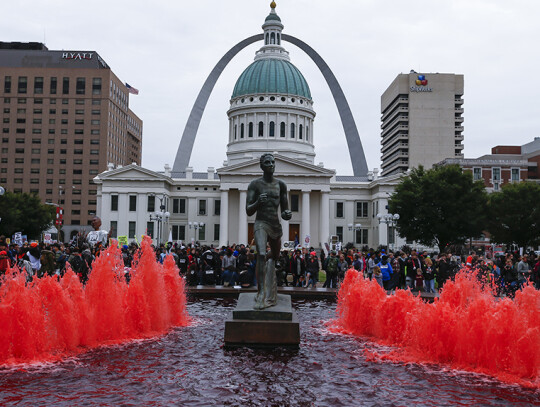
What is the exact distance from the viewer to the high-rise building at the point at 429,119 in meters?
116

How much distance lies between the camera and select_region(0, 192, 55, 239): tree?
65.3 m

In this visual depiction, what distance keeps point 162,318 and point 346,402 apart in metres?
5.79

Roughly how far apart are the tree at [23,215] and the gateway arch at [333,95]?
2001 cm

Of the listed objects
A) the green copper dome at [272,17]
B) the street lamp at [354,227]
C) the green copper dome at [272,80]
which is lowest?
the street lamp at [354,227]

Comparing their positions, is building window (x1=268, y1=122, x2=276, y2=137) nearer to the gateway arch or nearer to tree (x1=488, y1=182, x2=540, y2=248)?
the gateway arch

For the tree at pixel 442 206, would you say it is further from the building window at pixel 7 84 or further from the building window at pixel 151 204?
the building window at pixel 7 84

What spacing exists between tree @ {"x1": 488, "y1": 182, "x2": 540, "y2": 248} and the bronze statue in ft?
164

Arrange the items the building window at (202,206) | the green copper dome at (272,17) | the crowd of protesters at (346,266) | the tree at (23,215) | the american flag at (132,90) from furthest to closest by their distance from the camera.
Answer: the american flag at (132,90) < the green copper dome at (272,17) < the building window at (202,206) < the tree at (23,215) < the crowd of protesters at (346,266)

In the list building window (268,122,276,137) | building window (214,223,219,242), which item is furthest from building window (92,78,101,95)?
building window (214,223,219,242)

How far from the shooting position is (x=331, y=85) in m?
90.9

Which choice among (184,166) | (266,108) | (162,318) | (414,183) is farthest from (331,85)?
(162,318)

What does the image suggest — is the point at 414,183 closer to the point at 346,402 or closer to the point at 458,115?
the point at 346,402

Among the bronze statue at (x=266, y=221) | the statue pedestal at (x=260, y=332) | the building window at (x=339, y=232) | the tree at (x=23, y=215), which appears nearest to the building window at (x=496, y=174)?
the building window at (x=339, y=232)

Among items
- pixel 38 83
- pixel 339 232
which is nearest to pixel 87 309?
pixel 339 232
